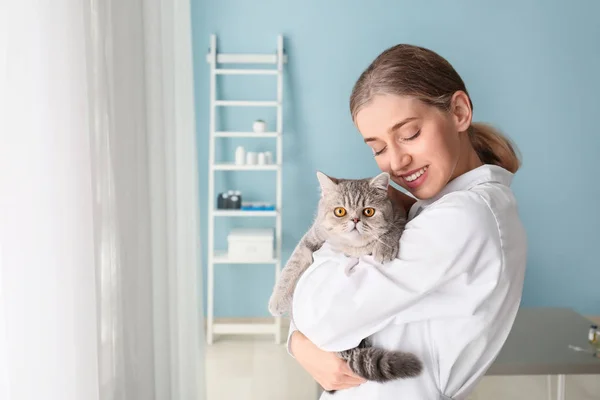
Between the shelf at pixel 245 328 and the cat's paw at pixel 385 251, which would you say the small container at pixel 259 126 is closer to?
the shelf at pixel 245 328

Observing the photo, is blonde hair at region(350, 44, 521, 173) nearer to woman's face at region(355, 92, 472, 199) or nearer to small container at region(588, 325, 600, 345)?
woman's face at region(355, 92, 472, 199)

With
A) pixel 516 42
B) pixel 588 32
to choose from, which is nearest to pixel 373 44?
pixel 516 42

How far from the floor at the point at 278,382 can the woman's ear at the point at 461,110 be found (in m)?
2.10

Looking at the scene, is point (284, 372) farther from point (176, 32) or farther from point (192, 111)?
point (176, 32)

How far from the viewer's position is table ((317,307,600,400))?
2.13 metres

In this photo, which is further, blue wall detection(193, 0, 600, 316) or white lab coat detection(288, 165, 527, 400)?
blue wall detection(193, 0, 600, 316)

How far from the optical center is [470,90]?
3.67 meters

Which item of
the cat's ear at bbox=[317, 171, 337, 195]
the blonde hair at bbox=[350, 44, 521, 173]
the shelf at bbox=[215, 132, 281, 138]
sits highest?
the blonde hair at bbox=[350, 44, 521, 173]

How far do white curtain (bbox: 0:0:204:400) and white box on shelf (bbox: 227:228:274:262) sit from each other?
1.27m

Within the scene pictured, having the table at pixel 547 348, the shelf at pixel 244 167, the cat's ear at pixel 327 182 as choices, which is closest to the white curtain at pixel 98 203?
the cat's ear at pixel 327 182

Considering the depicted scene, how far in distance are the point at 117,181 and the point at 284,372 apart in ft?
6.60

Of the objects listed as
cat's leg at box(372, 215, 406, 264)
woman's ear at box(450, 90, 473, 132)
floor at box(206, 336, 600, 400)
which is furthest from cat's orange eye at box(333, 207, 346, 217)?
floor at box(206, 336, 600, 400)

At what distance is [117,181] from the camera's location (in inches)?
58.2

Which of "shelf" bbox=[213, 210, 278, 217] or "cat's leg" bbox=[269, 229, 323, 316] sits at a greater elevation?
"cat's leg" bbox=[269, 229, 323, 316]
